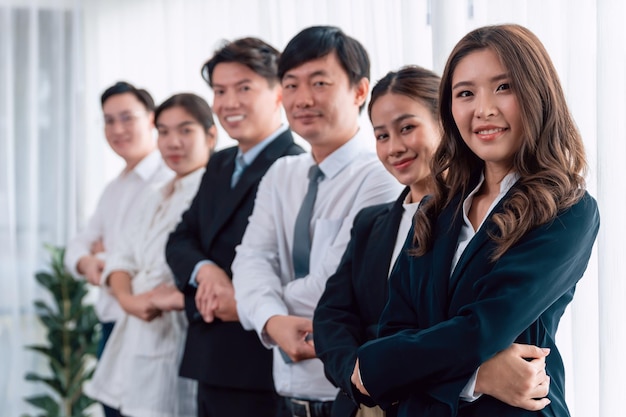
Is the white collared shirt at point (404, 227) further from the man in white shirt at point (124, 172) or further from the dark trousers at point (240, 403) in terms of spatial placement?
the man in white shirt at point (124, 172)

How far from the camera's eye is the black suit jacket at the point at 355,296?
5.81ft

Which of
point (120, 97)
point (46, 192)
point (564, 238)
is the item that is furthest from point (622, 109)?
point (46, 192)

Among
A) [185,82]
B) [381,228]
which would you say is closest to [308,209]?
[381,228]

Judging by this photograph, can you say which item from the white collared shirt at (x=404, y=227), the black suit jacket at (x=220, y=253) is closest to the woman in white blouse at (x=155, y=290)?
the black suit jacket at (x=220, y=253)

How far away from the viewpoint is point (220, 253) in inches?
102

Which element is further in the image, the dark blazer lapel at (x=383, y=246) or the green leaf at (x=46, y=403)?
the green leaf at (x=46, y=403)

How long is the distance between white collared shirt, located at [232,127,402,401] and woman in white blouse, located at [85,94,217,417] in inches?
25.4

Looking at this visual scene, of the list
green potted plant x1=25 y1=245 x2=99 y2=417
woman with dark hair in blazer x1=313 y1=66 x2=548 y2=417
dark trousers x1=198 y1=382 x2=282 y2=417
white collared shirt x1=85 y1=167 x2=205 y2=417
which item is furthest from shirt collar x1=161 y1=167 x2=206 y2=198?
green potted plant x1=25 y1=245 x2=99 y2=417

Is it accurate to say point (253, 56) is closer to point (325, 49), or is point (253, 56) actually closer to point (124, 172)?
point (325, 49)

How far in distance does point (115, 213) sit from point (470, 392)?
238cm

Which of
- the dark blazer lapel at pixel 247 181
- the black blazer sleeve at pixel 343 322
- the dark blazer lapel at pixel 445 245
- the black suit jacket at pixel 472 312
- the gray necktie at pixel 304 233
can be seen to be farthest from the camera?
the dark blazer lapel at pixel 247 181

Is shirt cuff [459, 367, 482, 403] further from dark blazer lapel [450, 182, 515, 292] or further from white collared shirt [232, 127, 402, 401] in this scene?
white collared shirt [232, 127, 402, 401]

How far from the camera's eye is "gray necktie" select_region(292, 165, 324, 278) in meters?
2.19

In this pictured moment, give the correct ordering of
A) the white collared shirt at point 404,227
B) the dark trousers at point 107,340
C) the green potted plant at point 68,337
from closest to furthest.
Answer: the white collared shirt at point 404,227
the dark trousers at point 107,340
the green potted plant at point 68,337
